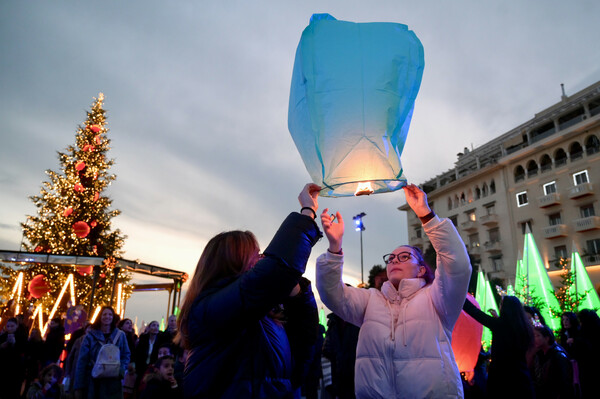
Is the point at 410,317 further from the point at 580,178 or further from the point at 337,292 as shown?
the point at 580,178

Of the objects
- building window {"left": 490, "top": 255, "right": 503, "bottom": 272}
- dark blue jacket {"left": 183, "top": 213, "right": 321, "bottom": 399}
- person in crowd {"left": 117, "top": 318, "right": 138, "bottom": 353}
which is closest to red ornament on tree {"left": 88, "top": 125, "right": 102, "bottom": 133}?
person in crowd {"left": 117, "top": 318, "right": 138, "bottom": 353}

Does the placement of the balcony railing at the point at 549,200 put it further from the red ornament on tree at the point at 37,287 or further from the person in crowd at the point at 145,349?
the red ornament on tree at the point at 37,287

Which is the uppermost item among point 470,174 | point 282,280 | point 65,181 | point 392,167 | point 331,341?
point 470,174

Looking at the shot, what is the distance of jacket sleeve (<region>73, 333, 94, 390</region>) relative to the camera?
Result: 5.29 m

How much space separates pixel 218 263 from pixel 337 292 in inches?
42.4

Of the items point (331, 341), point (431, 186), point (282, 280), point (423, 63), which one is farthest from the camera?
point (431, 186)

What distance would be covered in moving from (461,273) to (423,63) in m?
1.17

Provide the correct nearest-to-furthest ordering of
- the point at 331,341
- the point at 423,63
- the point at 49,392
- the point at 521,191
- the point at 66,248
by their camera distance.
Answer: the point at 423,63, the point at 331,341, the point at 49,392, the point at 66,248, the point at 521,191

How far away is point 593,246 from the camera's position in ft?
93.7

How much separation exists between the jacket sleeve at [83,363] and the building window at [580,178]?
114ft

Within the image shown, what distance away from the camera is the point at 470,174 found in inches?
1532

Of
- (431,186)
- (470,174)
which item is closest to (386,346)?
(470,174)

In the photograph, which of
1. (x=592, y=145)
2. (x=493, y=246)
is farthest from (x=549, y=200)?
(x=493, y=246)

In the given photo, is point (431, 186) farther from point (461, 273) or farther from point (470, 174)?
point (461, 273)
